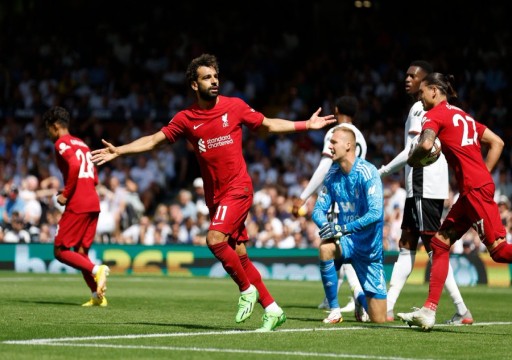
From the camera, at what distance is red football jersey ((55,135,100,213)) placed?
15.4m

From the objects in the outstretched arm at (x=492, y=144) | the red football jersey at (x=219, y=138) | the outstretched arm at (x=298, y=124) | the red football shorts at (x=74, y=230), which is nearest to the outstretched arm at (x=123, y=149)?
the red football jersey at (x=219, y=138)

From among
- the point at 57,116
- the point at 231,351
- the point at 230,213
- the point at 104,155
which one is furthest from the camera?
the point at 57,116

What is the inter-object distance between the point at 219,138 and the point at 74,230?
5.13 metres

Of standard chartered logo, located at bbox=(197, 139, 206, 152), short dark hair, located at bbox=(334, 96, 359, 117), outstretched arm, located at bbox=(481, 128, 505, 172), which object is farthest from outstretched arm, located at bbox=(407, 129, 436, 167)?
short dark hair, located at bbox=(334, 96, 359, 117)

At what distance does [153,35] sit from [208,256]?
12003 mm

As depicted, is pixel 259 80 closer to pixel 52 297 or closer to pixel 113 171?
pixel 113 171

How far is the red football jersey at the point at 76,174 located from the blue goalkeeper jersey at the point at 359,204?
4.07 m

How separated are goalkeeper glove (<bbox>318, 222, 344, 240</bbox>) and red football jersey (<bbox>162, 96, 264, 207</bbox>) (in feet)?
4.01

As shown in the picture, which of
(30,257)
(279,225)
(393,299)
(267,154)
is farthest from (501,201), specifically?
(393,299)

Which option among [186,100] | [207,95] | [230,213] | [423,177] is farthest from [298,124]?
[186,100]

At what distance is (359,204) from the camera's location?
40.6ft

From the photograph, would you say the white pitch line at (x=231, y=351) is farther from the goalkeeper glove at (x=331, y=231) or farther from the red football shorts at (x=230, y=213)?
the goalkeeper glove at (x=331, y=231)

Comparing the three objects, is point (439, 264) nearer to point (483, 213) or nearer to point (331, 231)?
point (483, 213)

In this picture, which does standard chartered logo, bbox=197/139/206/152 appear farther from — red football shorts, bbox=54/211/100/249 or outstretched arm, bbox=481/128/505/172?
red football shorts, bbox=54/211/100/249
